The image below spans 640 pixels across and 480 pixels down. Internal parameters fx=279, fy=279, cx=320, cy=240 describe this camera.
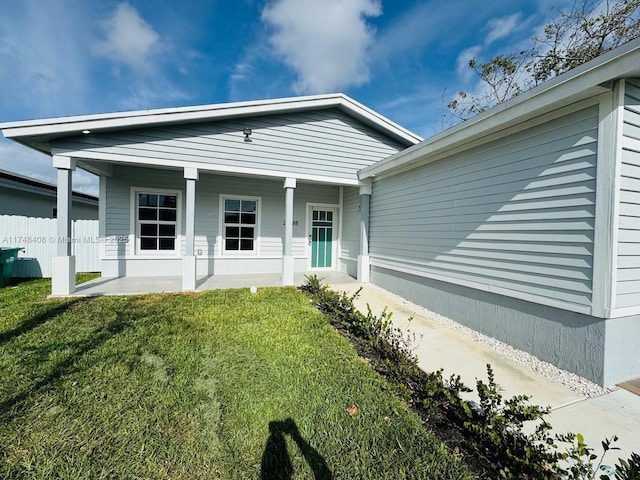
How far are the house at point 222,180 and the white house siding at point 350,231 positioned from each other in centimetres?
6

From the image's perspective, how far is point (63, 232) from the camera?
5621 mm

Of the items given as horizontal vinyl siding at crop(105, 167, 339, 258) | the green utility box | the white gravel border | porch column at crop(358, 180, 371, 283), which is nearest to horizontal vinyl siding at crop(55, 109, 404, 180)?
porch column at crop(358, 180, 371, 283)

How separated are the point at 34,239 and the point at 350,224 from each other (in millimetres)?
9674

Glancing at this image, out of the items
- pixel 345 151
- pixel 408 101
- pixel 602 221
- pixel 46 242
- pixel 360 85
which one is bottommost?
→ pixel 46 242

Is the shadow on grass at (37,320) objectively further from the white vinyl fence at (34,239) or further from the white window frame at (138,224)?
the white vinyl fence at (34,239)

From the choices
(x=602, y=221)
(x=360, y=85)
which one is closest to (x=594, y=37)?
(x=360, y=85)

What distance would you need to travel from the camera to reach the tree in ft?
29.0

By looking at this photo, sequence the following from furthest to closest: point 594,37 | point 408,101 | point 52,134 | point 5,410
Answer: point 408,101
point 594,37
point 52,134
point 5,410

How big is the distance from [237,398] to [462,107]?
16.2 metres

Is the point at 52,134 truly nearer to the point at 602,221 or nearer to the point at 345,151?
the point at 345,151

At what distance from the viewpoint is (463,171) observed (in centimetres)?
482

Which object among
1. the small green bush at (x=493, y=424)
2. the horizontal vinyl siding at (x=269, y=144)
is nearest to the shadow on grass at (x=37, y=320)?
the horizontal vinyl siding at (x=269, y=144)

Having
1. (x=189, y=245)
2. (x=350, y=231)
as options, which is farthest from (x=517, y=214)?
(x=189, y=245)

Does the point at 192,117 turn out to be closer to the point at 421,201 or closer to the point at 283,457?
the point at 421,201
